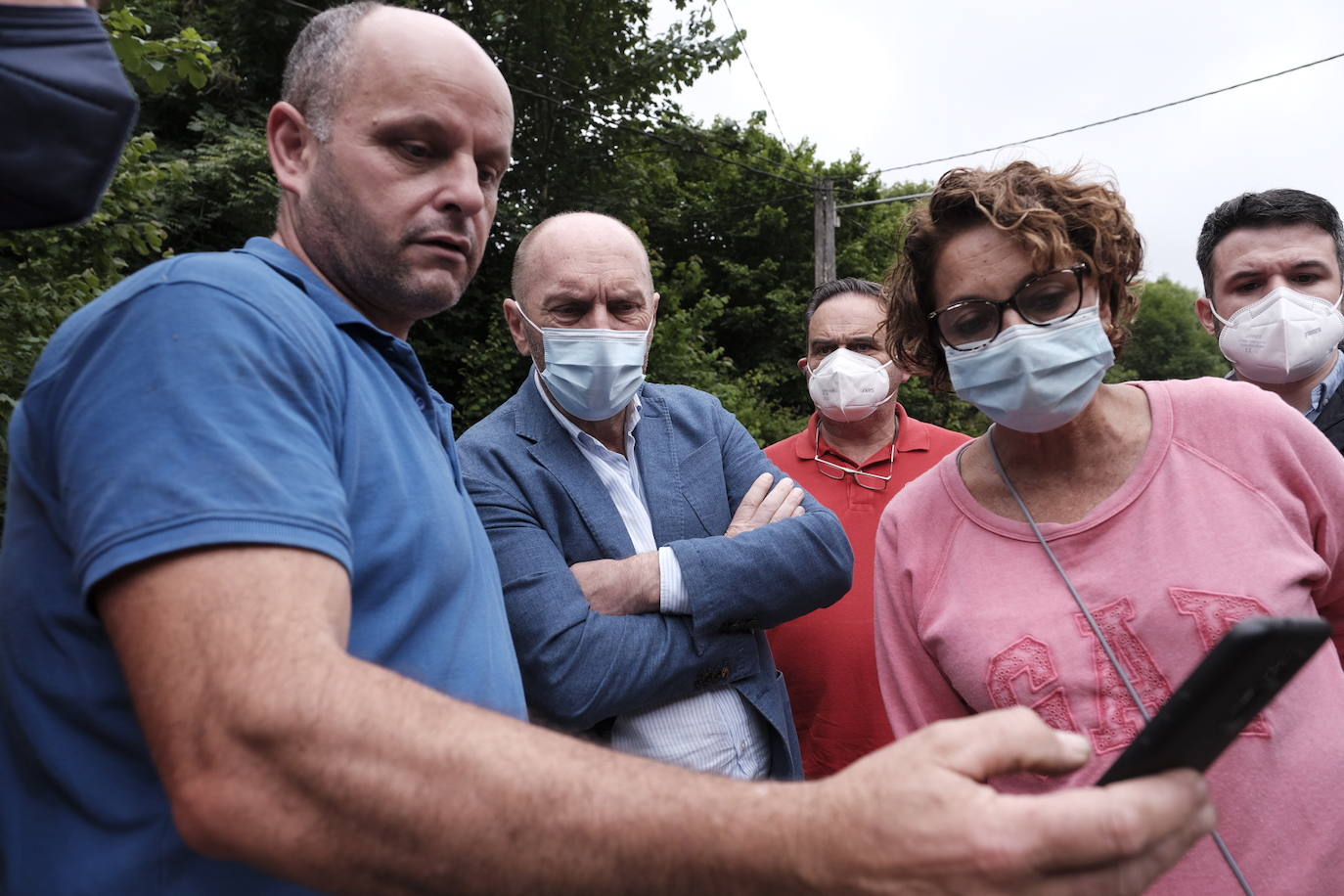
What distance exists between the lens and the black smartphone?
0.85 metres

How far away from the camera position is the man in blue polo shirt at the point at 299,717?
0.85m

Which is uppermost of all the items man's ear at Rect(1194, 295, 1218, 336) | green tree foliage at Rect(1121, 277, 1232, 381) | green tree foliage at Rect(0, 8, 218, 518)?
man's ear at Rect(1194, 295, 1218, 336)

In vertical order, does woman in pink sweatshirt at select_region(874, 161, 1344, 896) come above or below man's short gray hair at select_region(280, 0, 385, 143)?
below

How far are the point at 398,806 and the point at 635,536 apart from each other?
1777 mm

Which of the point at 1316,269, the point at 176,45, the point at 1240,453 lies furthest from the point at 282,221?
the point at 1316,269

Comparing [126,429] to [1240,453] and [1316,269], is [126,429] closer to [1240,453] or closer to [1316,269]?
[1240,453]

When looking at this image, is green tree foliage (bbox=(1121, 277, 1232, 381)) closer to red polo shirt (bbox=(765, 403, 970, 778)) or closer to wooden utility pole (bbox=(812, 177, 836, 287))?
wooden utility pole (bbox=(812, 177, 836, 287))

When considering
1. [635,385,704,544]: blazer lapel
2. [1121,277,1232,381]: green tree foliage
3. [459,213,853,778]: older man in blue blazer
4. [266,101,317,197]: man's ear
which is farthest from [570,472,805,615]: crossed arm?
[1121,277,1232,381]: green tree foliage

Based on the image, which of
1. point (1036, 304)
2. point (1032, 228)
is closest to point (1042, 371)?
point (1036, 304)

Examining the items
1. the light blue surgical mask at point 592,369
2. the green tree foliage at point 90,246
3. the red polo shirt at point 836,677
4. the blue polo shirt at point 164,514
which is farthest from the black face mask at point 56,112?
the green tree foliage at point 90,246

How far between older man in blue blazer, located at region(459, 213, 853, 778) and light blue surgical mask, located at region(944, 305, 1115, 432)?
65cm

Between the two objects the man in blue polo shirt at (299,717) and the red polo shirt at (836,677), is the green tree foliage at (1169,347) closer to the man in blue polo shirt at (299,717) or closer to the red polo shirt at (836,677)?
the red polo shirt at (836,677)

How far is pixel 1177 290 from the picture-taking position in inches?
2410

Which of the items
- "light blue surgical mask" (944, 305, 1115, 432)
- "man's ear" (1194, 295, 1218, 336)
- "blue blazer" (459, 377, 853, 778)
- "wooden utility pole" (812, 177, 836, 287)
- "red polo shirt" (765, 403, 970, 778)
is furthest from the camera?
"wooden utility pole" (812, 177, 836, 287)
